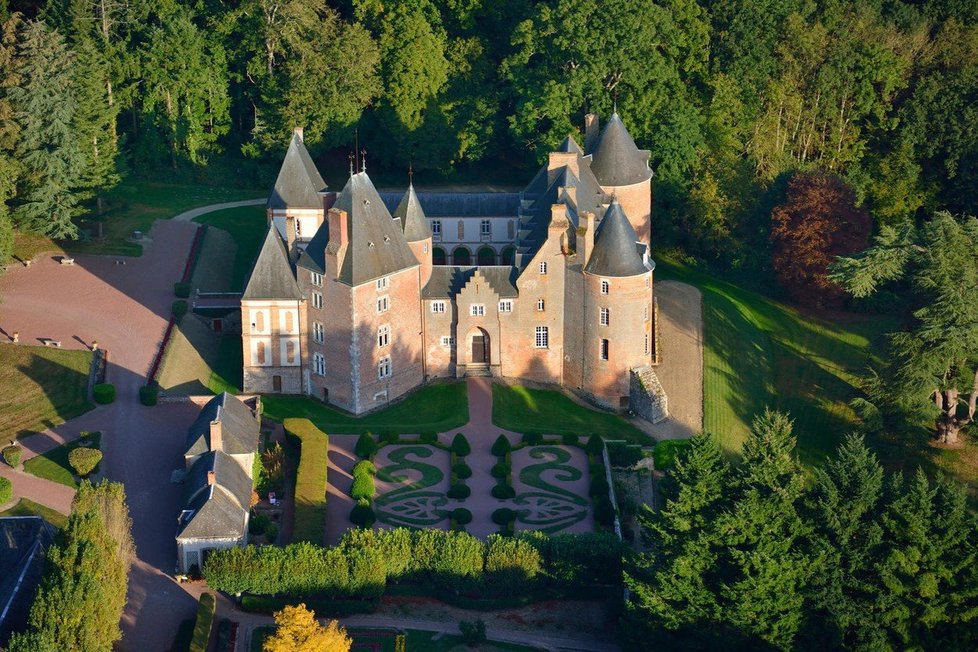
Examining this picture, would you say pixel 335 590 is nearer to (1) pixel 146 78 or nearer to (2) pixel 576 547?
(2) pixel 576 547

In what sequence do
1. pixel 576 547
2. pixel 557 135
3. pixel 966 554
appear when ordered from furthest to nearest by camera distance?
pixel 557 135 → pixel 576 547 → pixel 966 554

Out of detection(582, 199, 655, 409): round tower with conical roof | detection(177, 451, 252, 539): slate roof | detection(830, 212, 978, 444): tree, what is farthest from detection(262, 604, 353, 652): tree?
detection(830, 212, 978, 444): tree

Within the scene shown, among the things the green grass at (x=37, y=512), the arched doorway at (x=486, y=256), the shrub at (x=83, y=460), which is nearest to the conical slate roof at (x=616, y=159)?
the arched doorway at (x=486, y=256)

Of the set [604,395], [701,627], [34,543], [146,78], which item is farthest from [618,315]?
[146,78]

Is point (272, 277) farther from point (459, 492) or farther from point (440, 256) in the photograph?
point (440, 256)

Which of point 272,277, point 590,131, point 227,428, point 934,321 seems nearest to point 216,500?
point 227,428

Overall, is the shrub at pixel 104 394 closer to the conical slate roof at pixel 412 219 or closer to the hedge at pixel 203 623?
the conical slate roof at pixel 412 219
